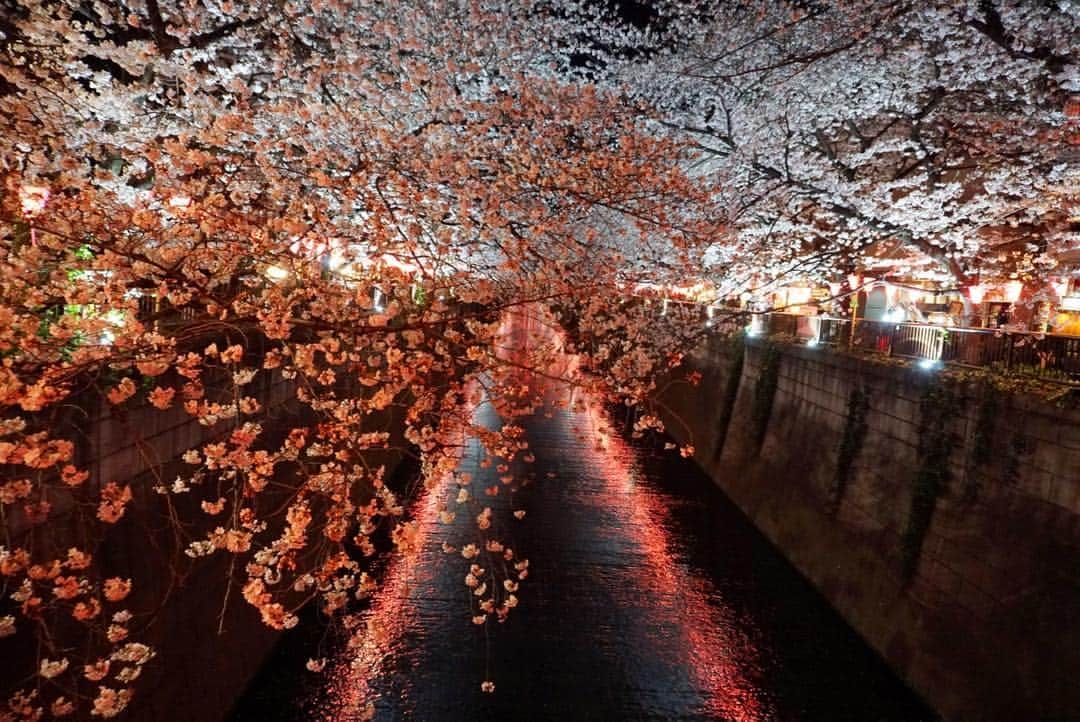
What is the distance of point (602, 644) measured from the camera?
34.7ft

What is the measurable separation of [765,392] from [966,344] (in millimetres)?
8206

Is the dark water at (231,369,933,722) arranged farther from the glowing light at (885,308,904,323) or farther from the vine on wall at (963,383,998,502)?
the glowing light at (885,308,904,323)

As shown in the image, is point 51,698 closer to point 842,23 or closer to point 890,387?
point 890,387

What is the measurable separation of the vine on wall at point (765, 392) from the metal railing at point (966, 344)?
183 cm

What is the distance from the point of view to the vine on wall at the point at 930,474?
10188 mm

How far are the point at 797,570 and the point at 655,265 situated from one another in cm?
962

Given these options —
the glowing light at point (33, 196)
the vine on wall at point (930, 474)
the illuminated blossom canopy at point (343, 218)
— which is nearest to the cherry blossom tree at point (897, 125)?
the illuminated blossom canopy at point (343, 218)

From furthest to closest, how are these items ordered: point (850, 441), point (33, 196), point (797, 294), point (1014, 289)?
1. point (797, 294)
2. point (1014, 289)
3. point (850, 441)
4. point (33, 196)

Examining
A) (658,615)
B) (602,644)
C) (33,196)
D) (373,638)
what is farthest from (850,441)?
(33,196)

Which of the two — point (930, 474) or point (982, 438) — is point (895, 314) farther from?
point (982, 438)

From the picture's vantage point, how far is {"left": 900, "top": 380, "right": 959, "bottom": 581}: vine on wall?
1019cm

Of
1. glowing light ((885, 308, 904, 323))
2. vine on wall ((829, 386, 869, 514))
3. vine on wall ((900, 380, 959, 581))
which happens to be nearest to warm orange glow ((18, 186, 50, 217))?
vine on wall ((900, 380, 959, 581))

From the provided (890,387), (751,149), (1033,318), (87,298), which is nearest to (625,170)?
(751,149)

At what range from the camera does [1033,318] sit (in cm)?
1433
